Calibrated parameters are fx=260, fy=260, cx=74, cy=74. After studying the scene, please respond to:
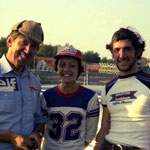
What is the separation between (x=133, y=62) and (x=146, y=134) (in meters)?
0.69

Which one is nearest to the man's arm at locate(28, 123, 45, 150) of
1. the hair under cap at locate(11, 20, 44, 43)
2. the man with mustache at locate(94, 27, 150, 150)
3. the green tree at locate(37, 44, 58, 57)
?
the man with mustache at locate(94, 27, 150, 150)

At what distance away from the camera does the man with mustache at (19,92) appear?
82.2 inches

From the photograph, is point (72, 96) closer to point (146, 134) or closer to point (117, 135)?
point (117, 135)

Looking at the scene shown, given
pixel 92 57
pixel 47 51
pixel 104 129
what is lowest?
pixel 92 57

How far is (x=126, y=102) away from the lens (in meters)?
2.45

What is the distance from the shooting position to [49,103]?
264 centimetres

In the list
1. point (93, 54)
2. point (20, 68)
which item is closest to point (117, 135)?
point (20, 68)

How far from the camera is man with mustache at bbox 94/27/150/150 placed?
7.67 feet

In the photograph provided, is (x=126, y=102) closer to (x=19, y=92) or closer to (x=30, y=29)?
(x=19, y=92)

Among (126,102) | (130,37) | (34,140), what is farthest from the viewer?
(130,37)

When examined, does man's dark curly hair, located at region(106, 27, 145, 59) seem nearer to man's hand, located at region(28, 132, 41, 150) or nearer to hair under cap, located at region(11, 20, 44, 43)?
hair under cap, located at region(11, 20, 44, 43)

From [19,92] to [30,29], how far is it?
54 centimetres

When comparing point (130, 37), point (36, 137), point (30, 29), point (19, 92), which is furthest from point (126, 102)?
point (30, 29)

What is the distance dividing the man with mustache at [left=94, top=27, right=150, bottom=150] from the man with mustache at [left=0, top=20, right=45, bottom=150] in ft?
2.38
